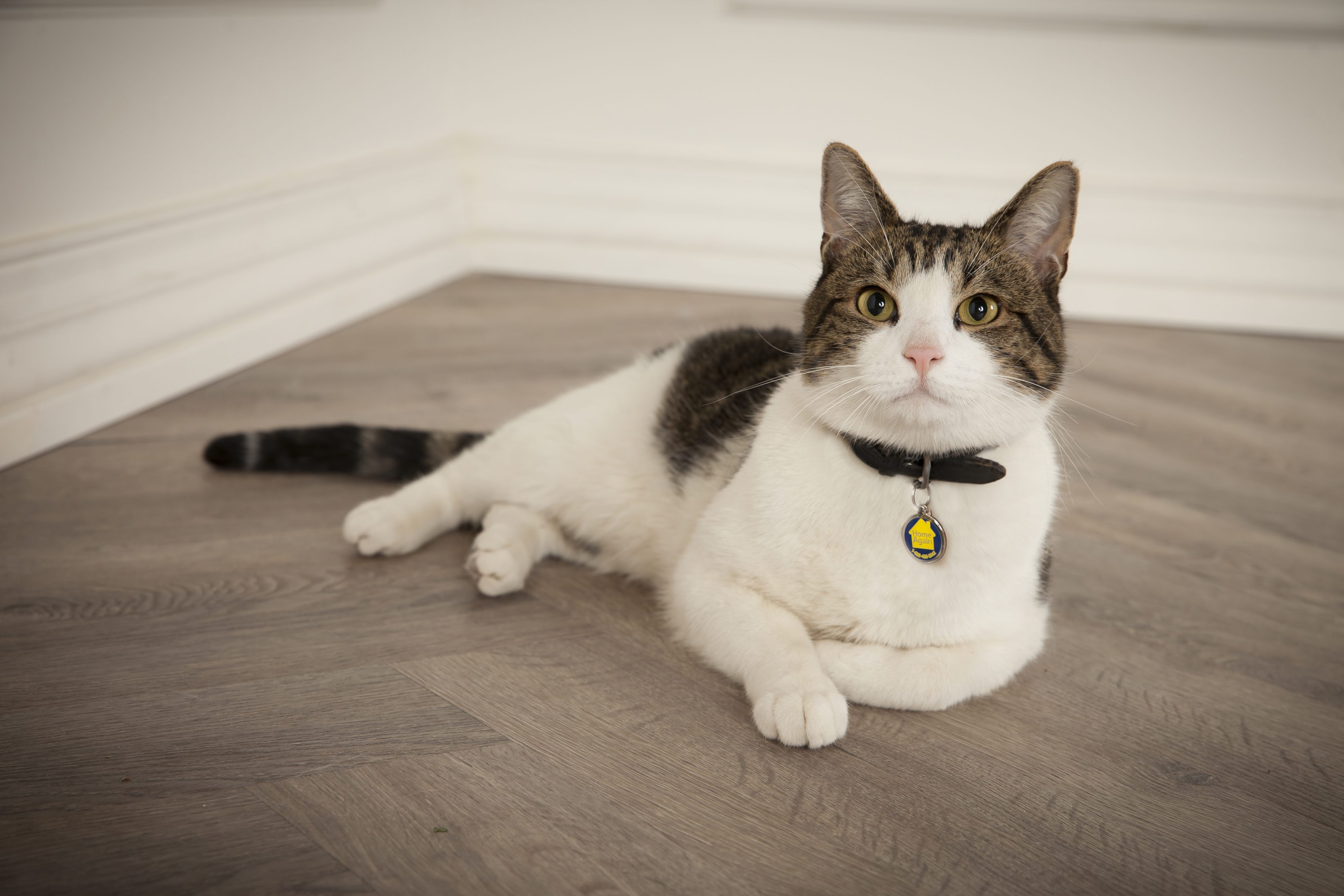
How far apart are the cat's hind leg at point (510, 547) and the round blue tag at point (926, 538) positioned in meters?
0.65

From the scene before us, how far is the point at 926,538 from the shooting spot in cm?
125

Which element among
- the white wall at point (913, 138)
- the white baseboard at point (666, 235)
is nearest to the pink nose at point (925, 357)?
the white baseboard at point (666, 235)

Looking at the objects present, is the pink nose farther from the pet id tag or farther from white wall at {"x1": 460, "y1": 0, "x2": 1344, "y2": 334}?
white wall at {"x1": 460, "y1": 0, "x2": 1344, "y2": 334}

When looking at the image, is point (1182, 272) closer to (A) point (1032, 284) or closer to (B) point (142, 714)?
(A) point (1032, 284)

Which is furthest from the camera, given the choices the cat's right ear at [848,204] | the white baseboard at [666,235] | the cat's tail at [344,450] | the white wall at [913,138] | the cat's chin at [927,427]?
the white wall at [913,138]

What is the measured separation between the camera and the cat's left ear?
48.3 inches

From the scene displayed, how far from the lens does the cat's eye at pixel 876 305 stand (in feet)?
4.02

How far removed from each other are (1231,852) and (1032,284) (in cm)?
73

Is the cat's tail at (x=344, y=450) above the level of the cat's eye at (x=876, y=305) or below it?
below

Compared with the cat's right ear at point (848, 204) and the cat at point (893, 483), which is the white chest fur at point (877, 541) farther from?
the cat's right ear at point (848, 204)

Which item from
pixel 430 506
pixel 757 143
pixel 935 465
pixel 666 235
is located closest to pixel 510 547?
pixel 430 506

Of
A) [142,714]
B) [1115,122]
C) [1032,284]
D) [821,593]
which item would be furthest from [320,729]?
[1115,122]

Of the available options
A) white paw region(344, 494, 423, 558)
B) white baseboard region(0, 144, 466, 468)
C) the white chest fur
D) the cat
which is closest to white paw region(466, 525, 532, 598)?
white paw region(344, 494, 423, 558)

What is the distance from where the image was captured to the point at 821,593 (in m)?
1.31
